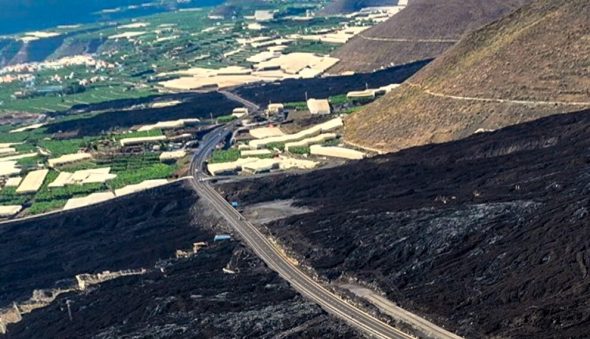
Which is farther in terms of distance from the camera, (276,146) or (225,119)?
(225,119)

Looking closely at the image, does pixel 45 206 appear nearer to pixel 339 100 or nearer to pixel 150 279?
pixel 150 279

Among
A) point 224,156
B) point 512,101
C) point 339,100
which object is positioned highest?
point 512,101

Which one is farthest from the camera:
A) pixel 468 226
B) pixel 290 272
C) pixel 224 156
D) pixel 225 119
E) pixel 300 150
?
pixel 225 119

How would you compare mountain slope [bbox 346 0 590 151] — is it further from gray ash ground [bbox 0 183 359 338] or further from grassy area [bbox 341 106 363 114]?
gray ash ground [bbox 0 183 359 338]

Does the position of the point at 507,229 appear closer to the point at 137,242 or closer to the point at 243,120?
the point at 137,242

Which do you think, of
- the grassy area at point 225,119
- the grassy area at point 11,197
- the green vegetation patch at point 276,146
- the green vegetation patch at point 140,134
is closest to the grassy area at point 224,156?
the green vegetation patch at point 276,146

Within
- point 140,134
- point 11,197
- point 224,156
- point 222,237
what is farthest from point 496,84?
point 11,197
